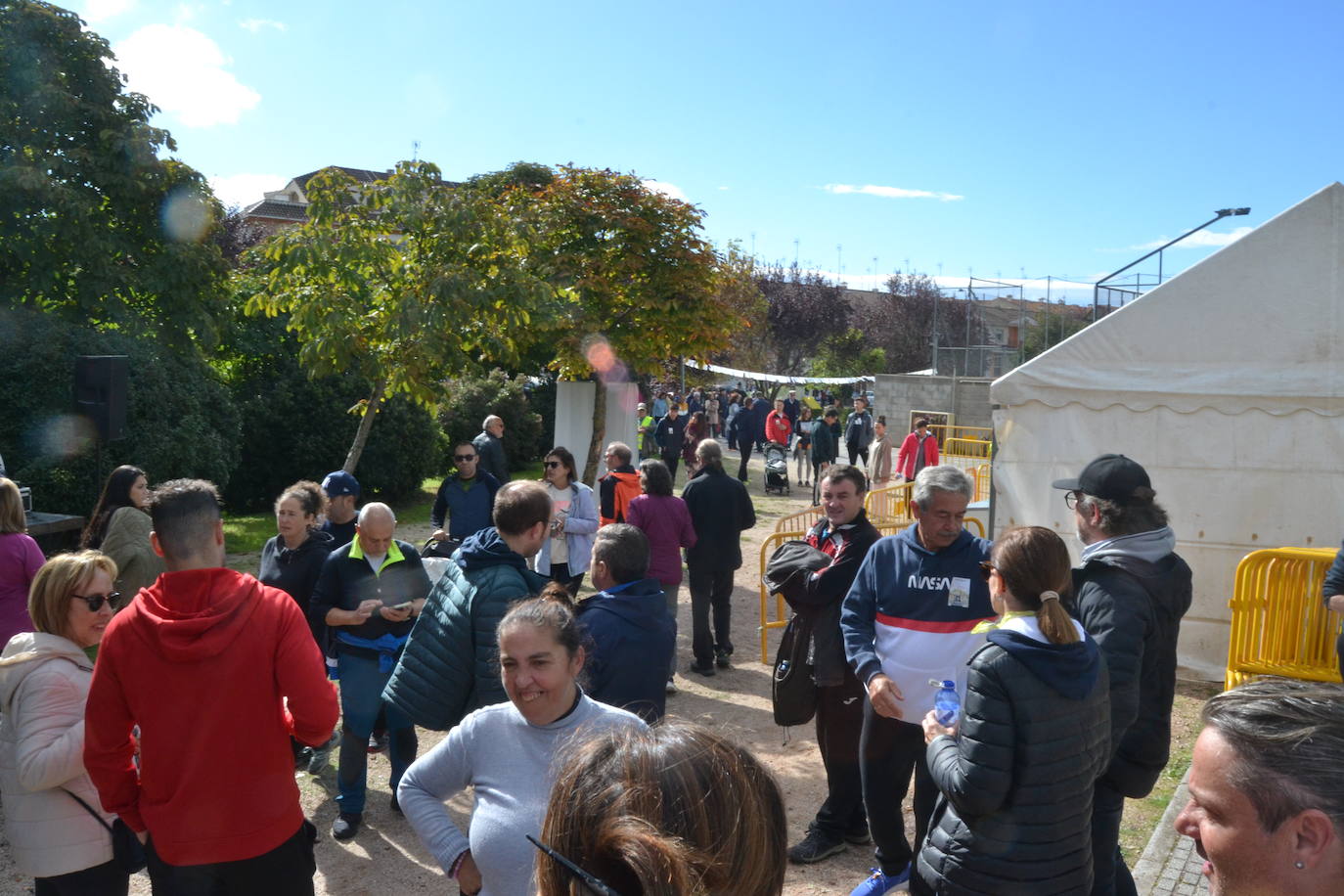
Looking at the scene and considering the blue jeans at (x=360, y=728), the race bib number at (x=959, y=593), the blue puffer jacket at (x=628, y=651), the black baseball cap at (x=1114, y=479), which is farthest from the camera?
the blue jeans at (x=360, y=728)

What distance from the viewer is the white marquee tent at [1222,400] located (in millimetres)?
7699

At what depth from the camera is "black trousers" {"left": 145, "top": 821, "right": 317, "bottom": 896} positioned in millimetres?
2863

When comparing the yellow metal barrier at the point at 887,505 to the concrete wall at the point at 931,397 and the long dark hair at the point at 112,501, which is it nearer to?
the long dark hair at the point at 112,501

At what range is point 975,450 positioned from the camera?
23594 millimetres

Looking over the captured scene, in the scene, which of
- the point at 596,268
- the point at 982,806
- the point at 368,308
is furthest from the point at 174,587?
the point at 596,268

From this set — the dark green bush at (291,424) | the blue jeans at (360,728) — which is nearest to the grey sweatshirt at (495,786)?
the blue jeans at (360,728)

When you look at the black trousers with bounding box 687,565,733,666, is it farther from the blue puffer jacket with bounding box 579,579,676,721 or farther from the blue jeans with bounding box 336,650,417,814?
the blue puffer jacket with bounding box 579,579,676,721

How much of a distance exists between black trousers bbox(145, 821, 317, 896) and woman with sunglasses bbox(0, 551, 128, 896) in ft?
1.07

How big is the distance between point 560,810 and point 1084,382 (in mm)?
7897

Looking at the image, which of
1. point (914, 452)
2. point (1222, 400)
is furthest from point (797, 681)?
point (914, 452)

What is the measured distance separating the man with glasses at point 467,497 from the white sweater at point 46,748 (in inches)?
194

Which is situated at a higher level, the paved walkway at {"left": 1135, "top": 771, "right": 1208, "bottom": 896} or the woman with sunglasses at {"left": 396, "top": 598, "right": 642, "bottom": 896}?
the woman with sunglasses at {"left": 396, "top": 598, "right": 642, "bottom": 896}

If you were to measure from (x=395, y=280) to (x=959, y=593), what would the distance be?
6.59 m

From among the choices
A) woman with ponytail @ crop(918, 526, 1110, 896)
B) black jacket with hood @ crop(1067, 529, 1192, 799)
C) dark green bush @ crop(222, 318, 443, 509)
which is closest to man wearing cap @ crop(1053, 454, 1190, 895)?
black jacket with hood @ crop(1067, 529, 1192, 799)
